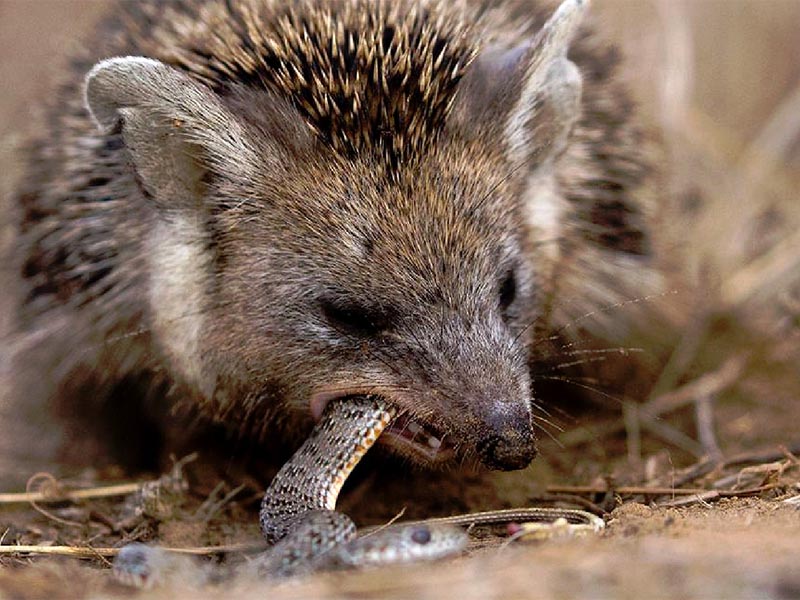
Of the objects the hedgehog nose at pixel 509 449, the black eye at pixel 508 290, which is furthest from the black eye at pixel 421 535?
the black eye at pixel 508 290

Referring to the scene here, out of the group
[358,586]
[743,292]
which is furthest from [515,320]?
[743,292]

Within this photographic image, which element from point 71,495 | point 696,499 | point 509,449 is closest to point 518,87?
point 509,449

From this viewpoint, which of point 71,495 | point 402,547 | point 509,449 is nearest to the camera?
point 402,547

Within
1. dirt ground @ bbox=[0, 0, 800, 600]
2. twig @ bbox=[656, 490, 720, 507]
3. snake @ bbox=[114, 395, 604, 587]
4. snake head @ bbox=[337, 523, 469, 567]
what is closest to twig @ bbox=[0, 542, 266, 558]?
dirt ground @ bbox=[0, 0, 800, 600]

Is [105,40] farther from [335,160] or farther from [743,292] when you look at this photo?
[743,292]

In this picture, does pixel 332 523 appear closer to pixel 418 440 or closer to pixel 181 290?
pixel 418 440

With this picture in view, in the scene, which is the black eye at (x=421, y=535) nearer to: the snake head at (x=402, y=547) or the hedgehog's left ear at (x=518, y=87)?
the snake head at (x=402, y=547)
